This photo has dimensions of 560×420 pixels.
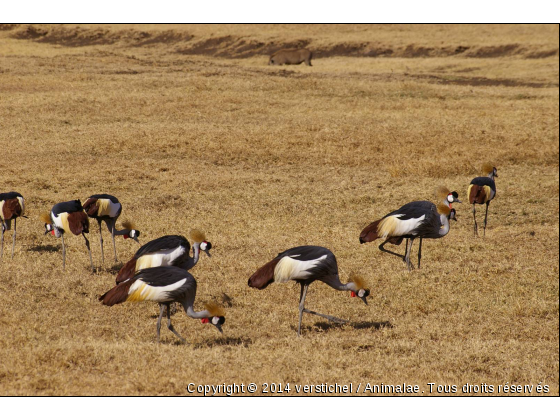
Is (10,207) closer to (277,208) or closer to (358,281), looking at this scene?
(277,208)

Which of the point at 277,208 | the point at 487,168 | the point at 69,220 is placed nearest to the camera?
the point at 69,220

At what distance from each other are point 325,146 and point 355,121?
2710 millimetres

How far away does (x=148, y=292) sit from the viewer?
7793 millimetres

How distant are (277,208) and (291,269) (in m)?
6.47

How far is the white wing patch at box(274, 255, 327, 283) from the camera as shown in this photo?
8461mm

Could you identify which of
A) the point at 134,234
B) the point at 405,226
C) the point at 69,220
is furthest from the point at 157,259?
the point at 405,226

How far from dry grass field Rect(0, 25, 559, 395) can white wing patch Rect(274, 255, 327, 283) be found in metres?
0.73

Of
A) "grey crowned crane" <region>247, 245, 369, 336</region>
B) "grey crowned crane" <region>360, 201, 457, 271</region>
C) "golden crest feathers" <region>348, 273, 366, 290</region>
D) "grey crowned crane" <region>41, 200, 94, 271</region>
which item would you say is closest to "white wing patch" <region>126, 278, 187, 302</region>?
"grey crowned crane" <region>247, 245, 369, 336</region>

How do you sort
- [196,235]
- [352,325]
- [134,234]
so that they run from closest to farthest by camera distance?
[352,325] < [196,235] < [134,234]

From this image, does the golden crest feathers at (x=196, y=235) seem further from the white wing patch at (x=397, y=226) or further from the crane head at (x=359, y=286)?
the white wing patch at (x=397, y=226)

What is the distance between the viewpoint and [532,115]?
23000 millimetres

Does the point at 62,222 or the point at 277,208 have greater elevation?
the point at 62,222

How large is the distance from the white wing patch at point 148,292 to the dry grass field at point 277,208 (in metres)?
0.55

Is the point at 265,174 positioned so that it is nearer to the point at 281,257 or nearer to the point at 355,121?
the point at 355,121
